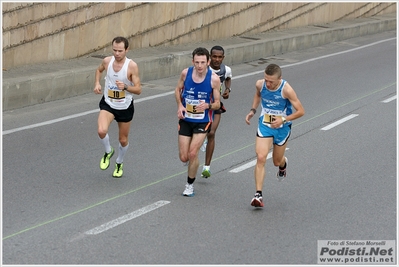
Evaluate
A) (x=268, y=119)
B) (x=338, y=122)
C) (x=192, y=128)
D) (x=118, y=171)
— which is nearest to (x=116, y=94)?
(x=118, y=171)

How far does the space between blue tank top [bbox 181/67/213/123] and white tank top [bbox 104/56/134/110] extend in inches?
39.4

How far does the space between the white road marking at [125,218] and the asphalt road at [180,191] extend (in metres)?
0.01

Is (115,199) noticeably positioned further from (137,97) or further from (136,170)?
(137,97)

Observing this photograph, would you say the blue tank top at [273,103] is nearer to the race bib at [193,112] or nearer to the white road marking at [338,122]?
the race bib at [193,112]

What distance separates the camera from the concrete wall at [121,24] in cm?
1855

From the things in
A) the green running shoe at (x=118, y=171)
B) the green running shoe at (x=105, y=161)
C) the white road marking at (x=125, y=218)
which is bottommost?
the green running shoe at (x=118, y=171)

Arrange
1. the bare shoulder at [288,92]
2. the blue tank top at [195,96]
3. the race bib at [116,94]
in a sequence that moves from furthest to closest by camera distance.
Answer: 1. the race bib at [116,94]
2. the blue tank top at [195,96]
3. the bare shoulder at [288,92]

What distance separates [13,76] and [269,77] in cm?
844

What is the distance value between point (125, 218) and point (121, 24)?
13.4m

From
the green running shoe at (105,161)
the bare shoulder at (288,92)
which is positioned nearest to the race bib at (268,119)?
the bare shoulder at (288,92)

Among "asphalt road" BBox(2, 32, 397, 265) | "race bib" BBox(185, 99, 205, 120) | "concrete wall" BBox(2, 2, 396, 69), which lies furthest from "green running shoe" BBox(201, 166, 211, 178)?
"concrete wall" BBox(2, 2, 396, 69)

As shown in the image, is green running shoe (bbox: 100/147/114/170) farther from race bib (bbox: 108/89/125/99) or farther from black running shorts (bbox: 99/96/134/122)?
race bib (bbox: 108/89/125/99)

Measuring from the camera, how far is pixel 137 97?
17609 mm

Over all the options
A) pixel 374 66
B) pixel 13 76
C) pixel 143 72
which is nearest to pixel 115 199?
pixel 13 76
